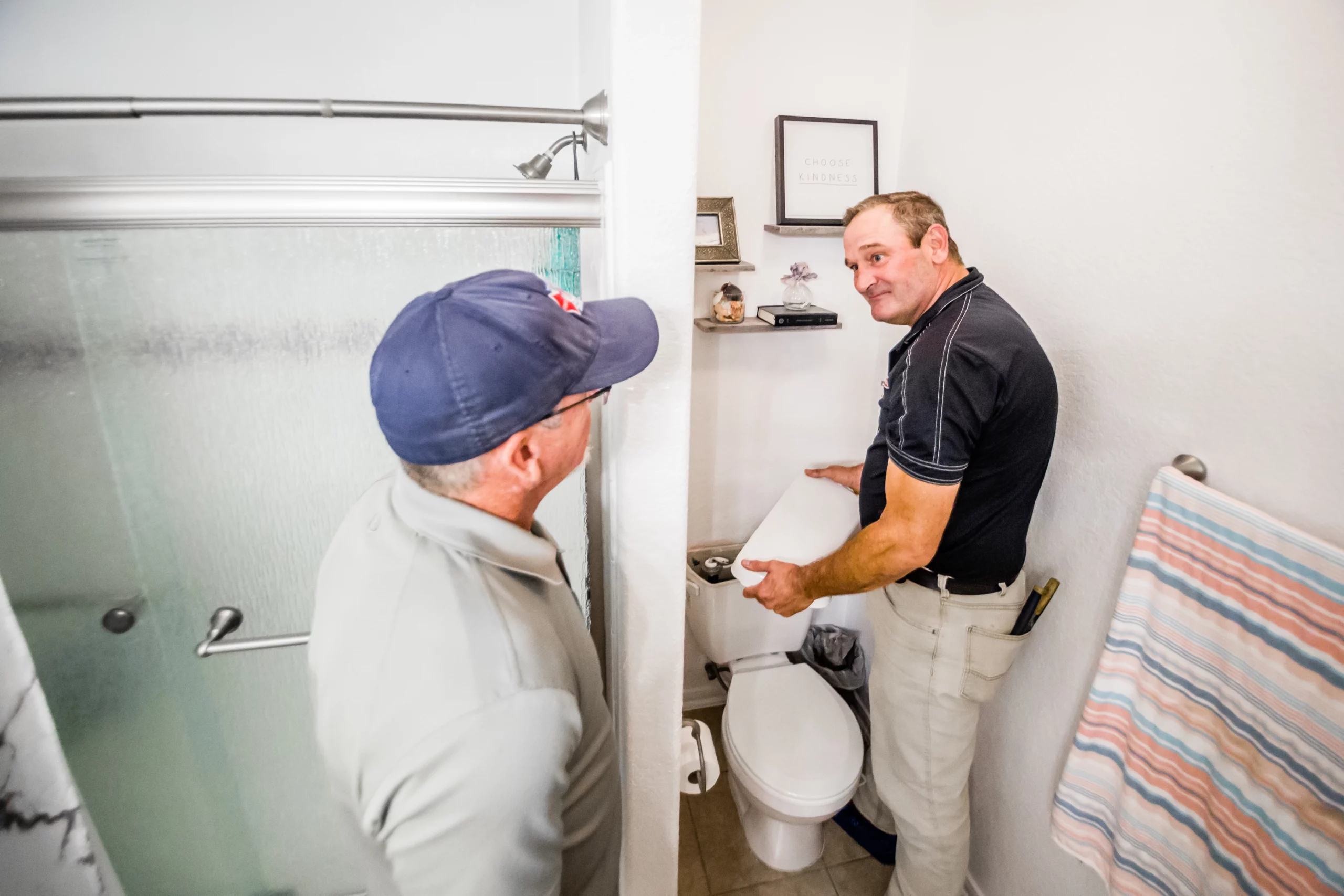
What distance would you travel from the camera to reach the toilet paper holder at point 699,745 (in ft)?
3.50

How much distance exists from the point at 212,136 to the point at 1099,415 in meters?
1.63

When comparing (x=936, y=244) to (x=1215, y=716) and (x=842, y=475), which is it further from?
(x=1215, y=716)

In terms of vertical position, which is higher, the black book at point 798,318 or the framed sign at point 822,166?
the framed sign at point 822,166

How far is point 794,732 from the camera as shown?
1.52 metres

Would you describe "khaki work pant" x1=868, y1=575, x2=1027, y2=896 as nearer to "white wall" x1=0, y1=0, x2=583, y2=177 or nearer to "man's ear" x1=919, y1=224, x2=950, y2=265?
"man's ear" x1=919, y1=224, x2=950, y2=265

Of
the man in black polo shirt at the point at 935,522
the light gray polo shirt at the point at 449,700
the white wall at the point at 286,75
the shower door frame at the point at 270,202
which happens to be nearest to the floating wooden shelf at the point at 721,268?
the man in black polo shirt at the point at 935,522

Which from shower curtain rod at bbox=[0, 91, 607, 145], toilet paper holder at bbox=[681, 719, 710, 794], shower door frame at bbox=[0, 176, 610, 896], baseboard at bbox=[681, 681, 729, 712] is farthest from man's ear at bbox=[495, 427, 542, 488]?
baseboard at bbox=[681, 681, 729, 712]

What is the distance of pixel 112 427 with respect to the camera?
900 millimetres

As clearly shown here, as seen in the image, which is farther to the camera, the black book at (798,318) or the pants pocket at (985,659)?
the black book at (798,318)

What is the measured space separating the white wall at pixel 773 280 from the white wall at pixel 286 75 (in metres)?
0.49

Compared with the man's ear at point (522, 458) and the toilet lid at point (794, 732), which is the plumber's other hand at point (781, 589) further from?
the man's ear at point (522, 458)

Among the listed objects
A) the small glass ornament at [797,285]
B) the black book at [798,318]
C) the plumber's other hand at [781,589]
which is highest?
the small glass ornament at [797,285]

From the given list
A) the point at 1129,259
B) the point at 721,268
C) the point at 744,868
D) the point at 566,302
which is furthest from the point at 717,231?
the point at 744,868

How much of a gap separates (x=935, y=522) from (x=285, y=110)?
1.14 meters
